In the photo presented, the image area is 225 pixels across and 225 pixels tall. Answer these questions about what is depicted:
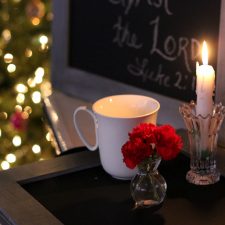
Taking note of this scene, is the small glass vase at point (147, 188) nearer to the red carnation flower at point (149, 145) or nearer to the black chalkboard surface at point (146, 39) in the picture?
the red carnation flower at point (149, 145)

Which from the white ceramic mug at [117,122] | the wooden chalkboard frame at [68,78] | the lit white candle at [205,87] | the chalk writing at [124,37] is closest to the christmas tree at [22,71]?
the wooden chalkboard frame at [68,78]

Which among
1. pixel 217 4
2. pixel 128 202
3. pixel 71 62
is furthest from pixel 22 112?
pixel 128 202

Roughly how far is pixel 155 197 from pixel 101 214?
0.08 metres

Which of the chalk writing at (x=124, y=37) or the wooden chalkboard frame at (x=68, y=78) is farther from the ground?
the chalk writing at (x=124, y=37)

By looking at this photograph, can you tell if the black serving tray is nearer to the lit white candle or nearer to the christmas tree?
the lit white candle

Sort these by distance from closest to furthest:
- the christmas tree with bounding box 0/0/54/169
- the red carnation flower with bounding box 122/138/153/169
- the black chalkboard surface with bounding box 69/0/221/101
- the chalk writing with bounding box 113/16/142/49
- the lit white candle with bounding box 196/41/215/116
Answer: the red carnation flower with bounding box 122/138/153/169 → the lit white candle with bounding box 196/41/215/116 → the black chalkboard surface with bounding box 69/0/221/101 → the chalk writing with bounding box 113/16/142/49 → the christmas tree with bounding box 0/0/54/169

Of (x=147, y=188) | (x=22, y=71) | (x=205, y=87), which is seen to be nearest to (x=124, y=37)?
(x=205, y=87)

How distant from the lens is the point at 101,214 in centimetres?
84

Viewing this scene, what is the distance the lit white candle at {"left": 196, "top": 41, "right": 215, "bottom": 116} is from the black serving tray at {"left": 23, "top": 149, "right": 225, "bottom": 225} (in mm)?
117

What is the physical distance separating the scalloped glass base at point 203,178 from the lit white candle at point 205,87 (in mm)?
99

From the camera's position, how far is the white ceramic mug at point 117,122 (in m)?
0.92

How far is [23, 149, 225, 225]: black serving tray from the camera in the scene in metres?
0.82

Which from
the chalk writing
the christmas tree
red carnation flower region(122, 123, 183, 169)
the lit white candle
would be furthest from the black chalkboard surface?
the christmas tree

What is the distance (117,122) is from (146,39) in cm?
42
